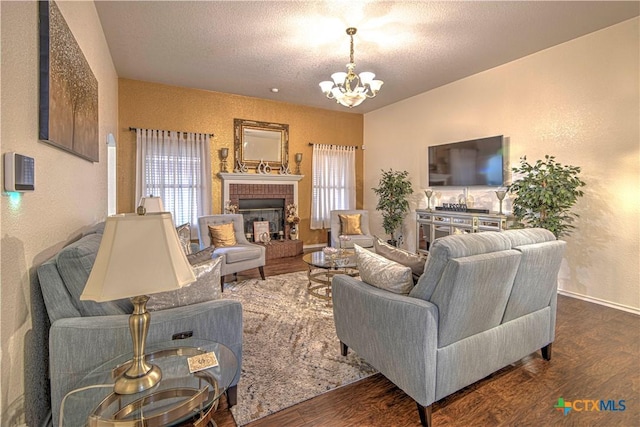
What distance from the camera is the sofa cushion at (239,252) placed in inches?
161

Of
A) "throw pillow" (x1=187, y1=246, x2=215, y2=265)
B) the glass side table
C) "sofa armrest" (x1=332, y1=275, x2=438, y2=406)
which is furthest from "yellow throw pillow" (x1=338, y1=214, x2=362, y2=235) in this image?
the glass side table

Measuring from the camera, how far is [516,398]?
1927 millimetres

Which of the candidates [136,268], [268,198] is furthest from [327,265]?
[268,198]

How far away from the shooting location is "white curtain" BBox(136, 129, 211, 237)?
5156 mm

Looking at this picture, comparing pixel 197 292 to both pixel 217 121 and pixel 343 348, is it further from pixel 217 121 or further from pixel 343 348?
pixel 217 121

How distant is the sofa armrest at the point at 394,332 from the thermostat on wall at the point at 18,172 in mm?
1760

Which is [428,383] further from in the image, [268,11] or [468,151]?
[468,151]

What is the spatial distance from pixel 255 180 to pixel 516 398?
16.7 feet

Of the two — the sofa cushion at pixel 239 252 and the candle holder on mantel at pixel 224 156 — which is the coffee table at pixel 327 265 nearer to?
the sofa cushion at pixel 239 252

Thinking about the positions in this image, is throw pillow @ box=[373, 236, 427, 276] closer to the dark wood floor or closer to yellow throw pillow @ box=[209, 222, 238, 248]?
the dark wood floor

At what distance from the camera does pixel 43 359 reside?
150 cm

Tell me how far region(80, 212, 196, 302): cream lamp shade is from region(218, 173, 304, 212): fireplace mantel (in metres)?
4.72

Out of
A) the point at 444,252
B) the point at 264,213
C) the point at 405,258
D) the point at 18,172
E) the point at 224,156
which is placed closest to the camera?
the point at 18,172

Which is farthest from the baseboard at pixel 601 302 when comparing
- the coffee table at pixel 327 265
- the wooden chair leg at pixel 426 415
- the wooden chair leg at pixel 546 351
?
the wooden chair leg at pixel 426 415
